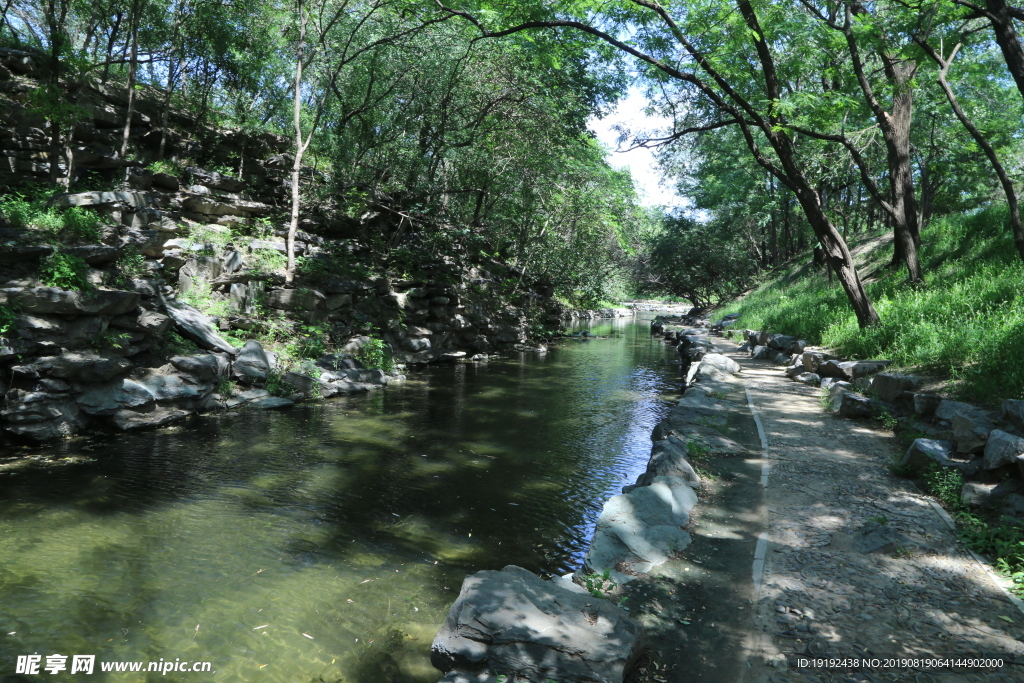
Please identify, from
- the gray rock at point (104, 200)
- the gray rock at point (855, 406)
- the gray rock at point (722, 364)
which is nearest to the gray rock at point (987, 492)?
the gray rock at point (855, 406)

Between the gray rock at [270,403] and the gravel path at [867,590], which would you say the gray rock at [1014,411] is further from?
the gray rock at [270,403]

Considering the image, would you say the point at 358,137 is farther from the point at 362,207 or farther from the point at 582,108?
the point at 582,108

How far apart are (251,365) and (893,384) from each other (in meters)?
10.3

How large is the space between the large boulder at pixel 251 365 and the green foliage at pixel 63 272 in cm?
258

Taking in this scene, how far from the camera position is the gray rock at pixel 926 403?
6.26m

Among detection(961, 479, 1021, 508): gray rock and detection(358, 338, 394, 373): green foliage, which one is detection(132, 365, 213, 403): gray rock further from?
detection(961, 479, 1021, 508): gray rock

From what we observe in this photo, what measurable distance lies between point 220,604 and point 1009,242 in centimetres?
1296

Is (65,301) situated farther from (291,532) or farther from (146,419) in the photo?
(291,532)

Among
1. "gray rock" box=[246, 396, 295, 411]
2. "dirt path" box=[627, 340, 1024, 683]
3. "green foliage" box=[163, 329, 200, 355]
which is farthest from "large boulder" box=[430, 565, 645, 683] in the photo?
"green foliage" box=[163, 329, 200, 355]

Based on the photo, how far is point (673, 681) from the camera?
8.99 ft

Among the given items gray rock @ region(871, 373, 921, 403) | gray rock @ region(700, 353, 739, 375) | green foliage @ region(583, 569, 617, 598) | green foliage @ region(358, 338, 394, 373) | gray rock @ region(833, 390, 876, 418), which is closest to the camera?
green foliage @ region(583, 569, 617, 598)

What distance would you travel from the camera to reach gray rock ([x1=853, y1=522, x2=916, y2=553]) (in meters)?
3.89

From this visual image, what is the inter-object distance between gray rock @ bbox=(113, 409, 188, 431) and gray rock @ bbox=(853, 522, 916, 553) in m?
8.64

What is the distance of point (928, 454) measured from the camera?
16.7 ft
